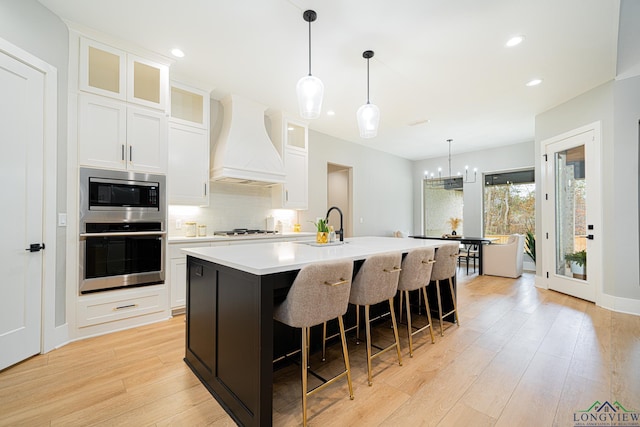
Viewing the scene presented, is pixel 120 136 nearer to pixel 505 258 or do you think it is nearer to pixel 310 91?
pixel 310 91

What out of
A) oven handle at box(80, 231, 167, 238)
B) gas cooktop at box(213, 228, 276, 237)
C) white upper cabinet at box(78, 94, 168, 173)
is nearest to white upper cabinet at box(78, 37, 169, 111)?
white upper cabinet at box(78, 94, 168, 173)

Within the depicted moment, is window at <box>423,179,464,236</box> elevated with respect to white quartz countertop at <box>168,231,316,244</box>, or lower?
elevated

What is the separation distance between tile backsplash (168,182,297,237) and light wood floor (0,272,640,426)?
1.55 m

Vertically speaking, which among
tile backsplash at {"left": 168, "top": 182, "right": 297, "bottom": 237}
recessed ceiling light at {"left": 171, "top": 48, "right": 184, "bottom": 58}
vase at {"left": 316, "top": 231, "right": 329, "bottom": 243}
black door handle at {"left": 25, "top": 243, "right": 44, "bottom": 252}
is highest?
recessed ceiling light at {"left": 171, "top": 48, "right": 184, "bottom": 58}

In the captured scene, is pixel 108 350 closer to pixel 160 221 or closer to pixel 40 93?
pixel 160 221

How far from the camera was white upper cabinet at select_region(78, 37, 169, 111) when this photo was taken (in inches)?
107

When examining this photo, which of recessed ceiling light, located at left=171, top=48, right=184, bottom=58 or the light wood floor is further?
recessed ceiling light, located at left=171, top=48, right=184, bottom=58

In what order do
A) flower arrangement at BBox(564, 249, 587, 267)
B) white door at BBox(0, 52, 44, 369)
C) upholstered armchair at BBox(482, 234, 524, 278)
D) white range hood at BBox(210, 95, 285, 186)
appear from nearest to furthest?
white door at BBox(0, 52, 44, 369) < white range hood at BBox(210, 95, 285, 186) < flower arrangement at BBox(564, 249, 587, 267) < upholstered armchair at BBox(482, 234, 524, 278)

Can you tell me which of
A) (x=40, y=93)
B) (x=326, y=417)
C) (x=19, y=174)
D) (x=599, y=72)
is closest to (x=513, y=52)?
(x=599, y=72)

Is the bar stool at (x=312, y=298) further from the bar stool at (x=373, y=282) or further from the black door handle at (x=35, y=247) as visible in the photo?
the black door handle at (x=35, y=247)

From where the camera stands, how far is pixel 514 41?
2.78 metres

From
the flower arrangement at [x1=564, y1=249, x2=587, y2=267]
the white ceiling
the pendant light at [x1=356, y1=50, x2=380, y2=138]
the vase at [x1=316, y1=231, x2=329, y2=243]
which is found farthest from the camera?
the flower arrangement at [x1=564, y1=249, x2=587, y2=267]

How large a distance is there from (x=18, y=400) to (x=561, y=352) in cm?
402

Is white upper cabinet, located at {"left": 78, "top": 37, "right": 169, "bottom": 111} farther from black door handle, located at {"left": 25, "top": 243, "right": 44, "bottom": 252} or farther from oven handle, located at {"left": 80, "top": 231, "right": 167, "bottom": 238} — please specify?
black door handle, located at {"left": 25, "top": 243, "right": 44, "bottom": 252}
